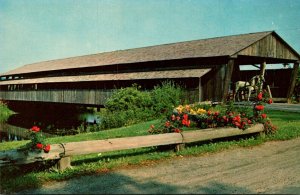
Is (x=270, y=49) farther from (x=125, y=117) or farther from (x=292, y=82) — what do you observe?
(x=125, y=117)

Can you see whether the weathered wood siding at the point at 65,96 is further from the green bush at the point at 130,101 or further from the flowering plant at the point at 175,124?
the flowering plant at the point at 175,124

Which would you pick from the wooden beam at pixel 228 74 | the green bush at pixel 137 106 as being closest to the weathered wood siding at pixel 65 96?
the green bush at pixel 137 106

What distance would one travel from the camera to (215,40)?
24078 mm

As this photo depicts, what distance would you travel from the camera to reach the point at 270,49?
22.8 metres

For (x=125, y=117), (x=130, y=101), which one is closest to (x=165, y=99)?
(x=130, y=101)

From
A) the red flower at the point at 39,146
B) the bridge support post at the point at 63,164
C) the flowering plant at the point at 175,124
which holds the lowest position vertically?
the bridge support post at the point at 63,164

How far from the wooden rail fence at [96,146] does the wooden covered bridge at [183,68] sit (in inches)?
428

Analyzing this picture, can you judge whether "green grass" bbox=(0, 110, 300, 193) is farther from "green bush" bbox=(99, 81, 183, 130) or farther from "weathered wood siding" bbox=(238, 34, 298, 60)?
"weathered wood siding" bbox=(238, 34, 298, 60)

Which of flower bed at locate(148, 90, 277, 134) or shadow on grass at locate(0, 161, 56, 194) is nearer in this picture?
shadow on grass at locate(0, 161, 56, 194)

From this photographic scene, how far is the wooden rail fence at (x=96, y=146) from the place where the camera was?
569 centimetres

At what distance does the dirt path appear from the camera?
5098 mm

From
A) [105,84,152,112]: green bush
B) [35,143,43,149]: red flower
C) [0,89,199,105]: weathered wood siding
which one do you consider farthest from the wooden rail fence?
[0,89,199,105]: weathered wood siding

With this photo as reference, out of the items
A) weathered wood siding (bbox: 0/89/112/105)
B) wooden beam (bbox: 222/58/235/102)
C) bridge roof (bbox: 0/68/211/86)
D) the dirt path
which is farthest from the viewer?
weathered wood siding (bbox: 0/89/112/105)

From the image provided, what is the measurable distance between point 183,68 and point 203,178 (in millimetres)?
16174
